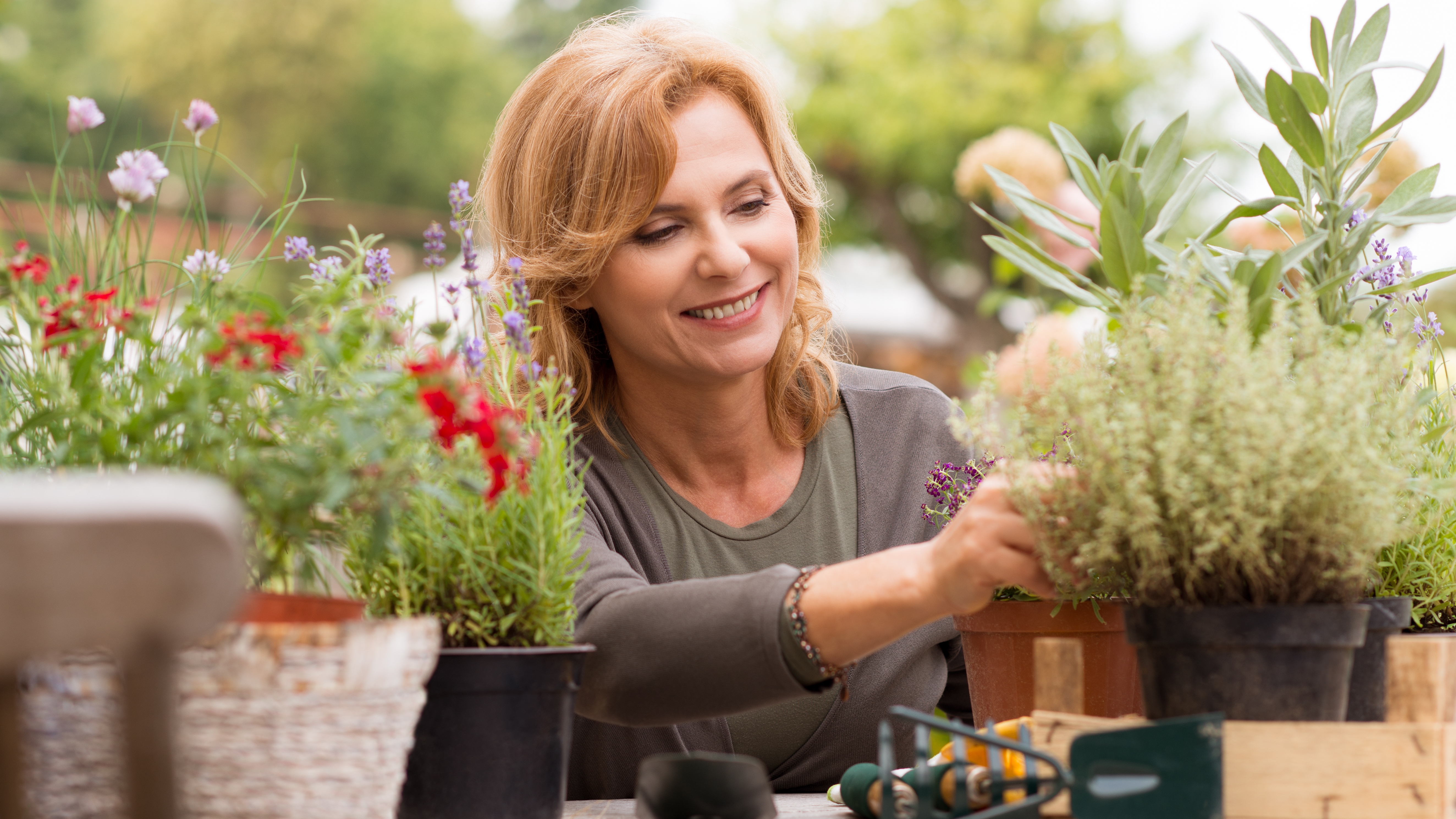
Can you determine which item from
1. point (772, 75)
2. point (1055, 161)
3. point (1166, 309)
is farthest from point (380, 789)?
point (1055, 161)

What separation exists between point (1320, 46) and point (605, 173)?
1037 mm

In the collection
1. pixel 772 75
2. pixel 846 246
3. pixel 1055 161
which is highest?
pixel 846 246

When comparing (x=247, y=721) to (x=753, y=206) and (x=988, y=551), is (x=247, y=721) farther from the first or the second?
(x=753, y=206)

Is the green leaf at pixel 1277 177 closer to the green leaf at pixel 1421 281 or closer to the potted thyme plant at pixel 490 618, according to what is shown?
the green leaf at pixel 1421 281

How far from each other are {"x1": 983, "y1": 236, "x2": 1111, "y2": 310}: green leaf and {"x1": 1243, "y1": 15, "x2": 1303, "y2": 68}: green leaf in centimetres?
32

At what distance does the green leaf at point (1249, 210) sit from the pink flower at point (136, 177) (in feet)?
3.36

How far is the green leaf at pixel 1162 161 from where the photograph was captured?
117cm

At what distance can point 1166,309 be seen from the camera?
0.92m

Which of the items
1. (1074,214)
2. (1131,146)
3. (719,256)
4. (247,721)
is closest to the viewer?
(247,721)

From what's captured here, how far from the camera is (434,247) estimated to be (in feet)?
4.21

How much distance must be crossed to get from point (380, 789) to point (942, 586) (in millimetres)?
558

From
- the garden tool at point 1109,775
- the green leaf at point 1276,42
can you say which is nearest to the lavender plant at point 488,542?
the garden tool at point 1109,775

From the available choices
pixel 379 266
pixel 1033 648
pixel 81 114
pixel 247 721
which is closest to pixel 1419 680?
pixel 1033 648

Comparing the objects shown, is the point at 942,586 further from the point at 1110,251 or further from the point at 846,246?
the point at 846,246
